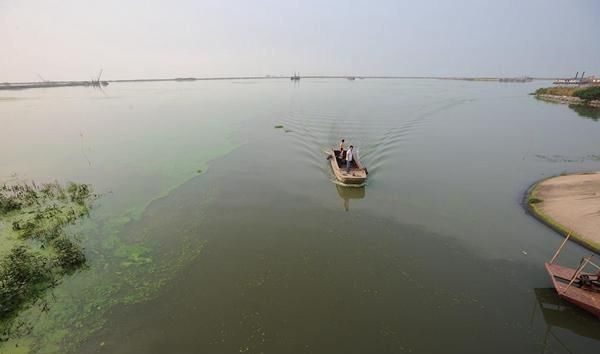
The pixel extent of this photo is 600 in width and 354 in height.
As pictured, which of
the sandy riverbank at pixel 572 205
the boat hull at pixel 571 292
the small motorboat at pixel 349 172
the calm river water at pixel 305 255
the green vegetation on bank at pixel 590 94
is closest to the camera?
the calm river water at pixel 305 255

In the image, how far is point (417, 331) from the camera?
8.27m

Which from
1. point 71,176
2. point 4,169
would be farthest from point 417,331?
point 4,169

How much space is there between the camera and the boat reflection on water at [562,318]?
8.25 meters

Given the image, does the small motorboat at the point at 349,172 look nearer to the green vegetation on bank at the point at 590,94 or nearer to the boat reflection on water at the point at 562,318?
the boat reflection on water at the point at 562,318

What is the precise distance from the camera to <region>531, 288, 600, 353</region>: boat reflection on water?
825 cm

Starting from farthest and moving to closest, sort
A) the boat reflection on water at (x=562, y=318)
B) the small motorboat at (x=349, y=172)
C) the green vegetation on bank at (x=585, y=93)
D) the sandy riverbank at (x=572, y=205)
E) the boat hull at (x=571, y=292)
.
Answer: the green vegetation on bank at (x=585, y=93), the small motorboat at (x=349, y=172), the sandy riverbank at (x=572, y=205), the boat hull at (x=571, y=292), the boat reflection on water at (x=562, y=318)

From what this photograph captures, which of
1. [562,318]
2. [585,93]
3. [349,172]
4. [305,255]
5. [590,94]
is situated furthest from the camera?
[585,93]

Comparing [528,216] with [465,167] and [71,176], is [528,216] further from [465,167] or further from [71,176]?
[71,176]

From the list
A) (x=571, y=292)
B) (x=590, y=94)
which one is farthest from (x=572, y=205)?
(x=590, y=94)

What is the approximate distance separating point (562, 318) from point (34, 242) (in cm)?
1900

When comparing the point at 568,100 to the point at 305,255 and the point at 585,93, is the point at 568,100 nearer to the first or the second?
the point at 585,93

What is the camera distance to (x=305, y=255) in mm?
11406

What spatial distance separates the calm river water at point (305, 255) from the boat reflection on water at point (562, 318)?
0.05m

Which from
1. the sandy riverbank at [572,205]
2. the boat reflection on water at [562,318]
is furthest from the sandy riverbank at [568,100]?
the boat reflection on water at [562,318]
